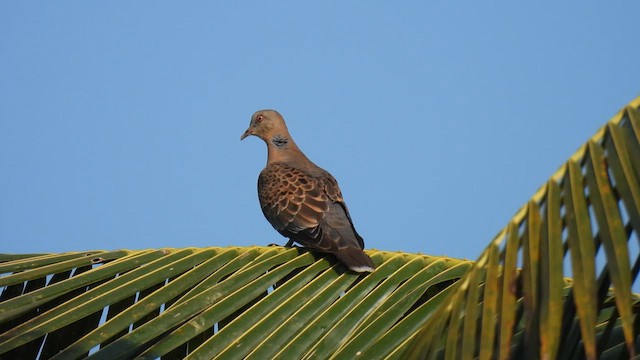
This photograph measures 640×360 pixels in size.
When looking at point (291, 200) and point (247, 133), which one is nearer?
point (291, 200)

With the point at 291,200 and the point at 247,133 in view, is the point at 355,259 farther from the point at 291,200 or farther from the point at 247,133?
the point at 247,133

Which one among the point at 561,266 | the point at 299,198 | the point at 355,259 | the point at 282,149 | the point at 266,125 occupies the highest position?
the point at 266,125

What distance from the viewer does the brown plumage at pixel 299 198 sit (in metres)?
6.50

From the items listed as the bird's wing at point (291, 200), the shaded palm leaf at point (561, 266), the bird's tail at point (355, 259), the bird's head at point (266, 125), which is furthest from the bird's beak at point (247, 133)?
the shaded palm leaf at point (561, 266)

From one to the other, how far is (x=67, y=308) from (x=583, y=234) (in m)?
2.60

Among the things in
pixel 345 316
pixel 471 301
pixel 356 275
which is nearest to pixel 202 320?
pixel 345 316

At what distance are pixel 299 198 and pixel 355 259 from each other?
240cm

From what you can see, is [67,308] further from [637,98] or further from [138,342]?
[637,98]

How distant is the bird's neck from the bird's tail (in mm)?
3331

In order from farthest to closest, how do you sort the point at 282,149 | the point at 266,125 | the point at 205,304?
1. the point at 266,125
2. the point at 282,149
3. the point at 205,304

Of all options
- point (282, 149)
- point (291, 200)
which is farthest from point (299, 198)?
point (282, 149)

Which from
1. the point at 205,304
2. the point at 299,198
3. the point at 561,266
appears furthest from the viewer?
the point at 299,198

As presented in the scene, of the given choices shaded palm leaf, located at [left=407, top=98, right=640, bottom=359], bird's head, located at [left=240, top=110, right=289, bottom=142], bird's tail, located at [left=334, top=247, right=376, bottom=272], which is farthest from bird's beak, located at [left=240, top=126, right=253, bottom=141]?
shaded palm leaf, located at [left=407, top=98, right=640, bottom=359]

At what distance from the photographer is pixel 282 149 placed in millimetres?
8984
